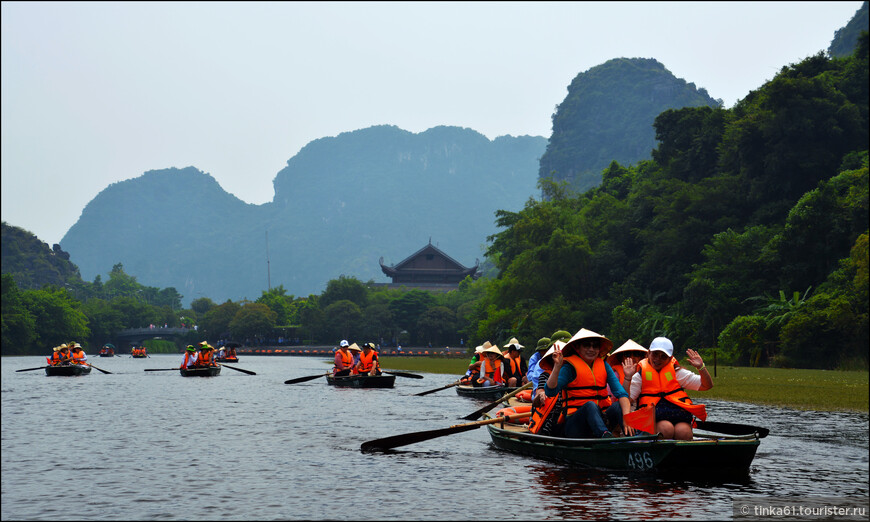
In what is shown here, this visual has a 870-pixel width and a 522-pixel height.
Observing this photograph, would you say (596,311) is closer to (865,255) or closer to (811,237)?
(811,237)

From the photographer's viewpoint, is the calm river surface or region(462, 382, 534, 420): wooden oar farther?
region(462, 382, 534, 420): wooden oar

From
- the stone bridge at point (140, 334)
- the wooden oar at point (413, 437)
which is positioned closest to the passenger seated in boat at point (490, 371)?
the wooden oar at point (413, 437)

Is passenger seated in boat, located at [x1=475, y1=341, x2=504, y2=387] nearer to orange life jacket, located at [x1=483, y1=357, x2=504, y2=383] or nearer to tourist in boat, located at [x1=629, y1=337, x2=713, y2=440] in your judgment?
orange life jacket, located at [x1=483, y1=357, x2=504, y2=383]

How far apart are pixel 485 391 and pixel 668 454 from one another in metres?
14.5

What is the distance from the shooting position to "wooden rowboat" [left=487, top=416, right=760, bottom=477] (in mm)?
12312

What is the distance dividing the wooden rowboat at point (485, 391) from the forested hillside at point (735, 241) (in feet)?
54.3

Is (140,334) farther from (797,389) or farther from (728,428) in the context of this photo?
(728,428)

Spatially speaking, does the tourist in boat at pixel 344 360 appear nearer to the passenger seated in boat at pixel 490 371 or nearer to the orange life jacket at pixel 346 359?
the orange life jacket at pixel 346 359

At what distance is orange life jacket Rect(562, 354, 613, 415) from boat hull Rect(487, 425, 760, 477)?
0.65 meters

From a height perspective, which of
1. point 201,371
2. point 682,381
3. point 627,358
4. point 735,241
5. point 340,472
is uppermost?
point 735,241

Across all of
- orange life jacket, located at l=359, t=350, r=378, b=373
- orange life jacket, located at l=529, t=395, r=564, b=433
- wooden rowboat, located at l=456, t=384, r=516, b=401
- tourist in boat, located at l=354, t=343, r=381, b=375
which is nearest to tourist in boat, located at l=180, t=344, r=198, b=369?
tourist in boat, located at l=354, t=343, r=381, b=375

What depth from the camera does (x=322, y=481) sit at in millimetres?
13711

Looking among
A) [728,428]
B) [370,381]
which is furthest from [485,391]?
[728,428]

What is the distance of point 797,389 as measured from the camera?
2789 cm
